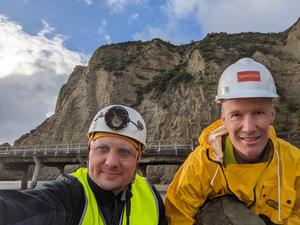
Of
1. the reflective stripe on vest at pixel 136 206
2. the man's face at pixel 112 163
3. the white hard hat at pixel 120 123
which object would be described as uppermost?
the white hard hat at pixel 120 123

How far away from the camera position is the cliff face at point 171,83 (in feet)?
131

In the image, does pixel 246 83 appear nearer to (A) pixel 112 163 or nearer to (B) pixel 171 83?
(A) pixel 112 163

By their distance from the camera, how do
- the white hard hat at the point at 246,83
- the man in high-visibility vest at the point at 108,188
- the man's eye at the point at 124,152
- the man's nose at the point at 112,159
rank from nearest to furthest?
the man in high-visibility vest at the point at 108,188, the man's nose at the point at 112,159, the man's eye at the point at 124,152, the white hard hat at the point at 246,83

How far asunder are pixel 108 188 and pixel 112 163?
0.19 meters

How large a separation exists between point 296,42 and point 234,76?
45677 millimetres

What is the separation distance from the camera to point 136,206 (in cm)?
297

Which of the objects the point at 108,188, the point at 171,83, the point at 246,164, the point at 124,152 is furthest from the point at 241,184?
the point at 171,83

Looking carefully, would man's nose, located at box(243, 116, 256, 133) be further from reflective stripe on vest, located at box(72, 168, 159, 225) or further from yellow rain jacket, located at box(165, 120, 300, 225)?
reflective stripe on vest, located at box(72, 168, 159, 225)

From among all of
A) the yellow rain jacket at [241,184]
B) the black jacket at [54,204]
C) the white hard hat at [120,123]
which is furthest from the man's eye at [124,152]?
the yellow rain jacket at [241,184]

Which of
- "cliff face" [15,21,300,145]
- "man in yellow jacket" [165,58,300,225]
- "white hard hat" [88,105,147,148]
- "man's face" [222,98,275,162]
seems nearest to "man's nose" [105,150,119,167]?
Answer: "white hard hat" [88,105,147,148]

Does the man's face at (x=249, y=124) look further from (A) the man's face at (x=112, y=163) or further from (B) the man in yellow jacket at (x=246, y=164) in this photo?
(A) the man's face at (x=112, y=163)

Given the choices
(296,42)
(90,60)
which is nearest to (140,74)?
(90,60)

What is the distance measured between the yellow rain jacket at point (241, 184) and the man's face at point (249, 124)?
140 mm

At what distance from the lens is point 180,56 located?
56.6m
